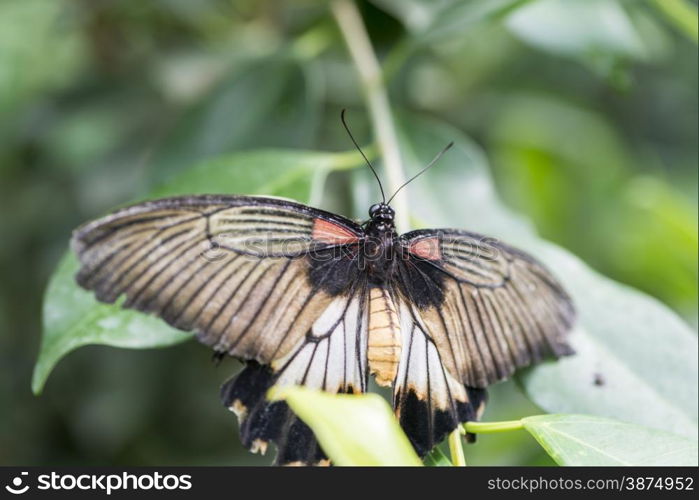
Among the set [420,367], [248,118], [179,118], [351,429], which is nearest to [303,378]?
[420,367]

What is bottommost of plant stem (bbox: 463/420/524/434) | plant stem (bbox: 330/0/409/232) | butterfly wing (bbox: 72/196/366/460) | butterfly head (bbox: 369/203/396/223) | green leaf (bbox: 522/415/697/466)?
green leaf (bbox: 522/415/697/466)

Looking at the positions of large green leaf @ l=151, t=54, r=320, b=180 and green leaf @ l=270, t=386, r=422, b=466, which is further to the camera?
large green leaf @ l=151, t=54, r=320, b=180

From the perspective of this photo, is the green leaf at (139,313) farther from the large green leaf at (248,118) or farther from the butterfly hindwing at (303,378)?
the large green leaf at (248,118)

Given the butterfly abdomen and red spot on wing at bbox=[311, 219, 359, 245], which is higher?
red spot on wing at bbox=[311, 219, 359, 245]

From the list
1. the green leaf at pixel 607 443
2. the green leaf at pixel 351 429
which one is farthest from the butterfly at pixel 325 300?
the green leaf at pixel 351 429

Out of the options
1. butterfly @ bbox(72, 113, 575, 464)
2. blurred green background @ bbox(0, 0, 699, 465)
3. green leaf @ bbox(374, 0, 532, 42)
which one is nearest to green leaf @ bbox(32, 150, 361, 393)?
butterfly @ bbox(72, 113, 575, 464)

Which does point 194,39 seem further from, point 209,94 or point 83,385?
point 83,385

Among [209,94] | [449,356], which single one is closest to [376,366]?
[449,356]

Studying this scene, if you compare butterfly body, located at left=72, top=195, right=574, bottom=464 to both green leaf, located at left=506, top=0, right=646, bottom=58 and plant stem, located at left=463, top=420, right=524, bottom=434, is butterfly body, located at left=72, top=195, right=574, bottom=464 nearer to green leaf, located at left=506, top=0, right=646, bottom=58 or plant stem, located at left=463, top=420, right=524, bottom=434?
plant stem, located at left=463, top=420, right=524, bottom=434
